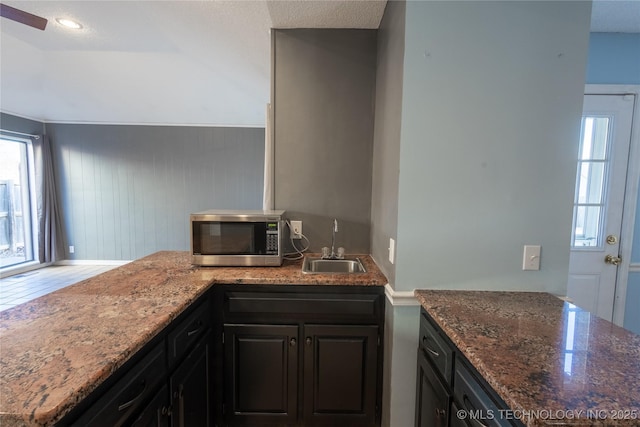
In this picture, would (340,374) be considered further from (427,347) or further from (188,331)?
(188,331)

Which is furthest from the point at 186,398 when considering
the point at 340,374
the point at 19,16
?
the point at 19,16

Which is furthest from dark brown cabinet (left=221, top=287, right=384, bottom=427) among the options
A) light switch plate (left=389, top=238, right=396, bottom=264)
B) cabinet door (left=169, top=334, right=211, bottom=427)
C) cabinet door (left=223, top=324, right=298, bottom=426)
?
light switch plate (left=389, top=238, right=396, bottom=264)

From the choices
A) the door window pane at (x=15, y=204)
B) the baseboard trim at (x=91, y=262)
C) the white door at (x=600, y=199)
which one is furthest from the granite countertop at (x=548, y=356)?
the door window pane at (x=15, y=204)

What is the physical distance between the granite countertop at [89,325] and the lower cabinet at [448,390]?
424 millimetres

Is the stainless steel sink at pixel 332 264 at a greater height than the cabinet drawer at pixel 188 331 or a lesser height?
greater

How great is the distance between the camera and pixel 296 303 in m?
1.62

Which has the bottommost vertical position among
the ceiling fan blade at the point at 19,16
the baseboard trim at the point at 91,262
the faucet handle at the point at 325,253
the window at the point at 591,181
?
the baseboard trim at the point at 91,262

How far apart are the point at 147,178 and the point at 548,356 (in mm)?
5621

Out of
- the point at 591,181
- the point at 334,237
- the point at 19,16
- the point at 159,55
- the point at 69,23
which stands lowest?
the point at 334,237

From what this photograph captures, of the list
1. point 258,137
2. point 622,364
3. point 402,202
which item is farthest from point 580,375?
point 258,137

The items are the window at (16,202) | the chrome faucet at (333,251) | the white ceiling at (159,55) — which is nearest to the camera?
the white ceiling at (159,55)

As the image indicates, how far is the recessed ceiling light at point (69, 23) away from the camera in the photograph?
2436 millimetres

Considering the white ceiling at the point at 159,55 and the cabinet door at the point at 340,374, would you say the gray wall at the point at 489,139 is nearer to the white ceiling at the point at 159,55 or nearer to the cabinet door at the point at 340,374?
the cabinet door at the point at 340,374

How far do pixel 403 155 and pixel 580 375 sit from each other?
3.23ft
